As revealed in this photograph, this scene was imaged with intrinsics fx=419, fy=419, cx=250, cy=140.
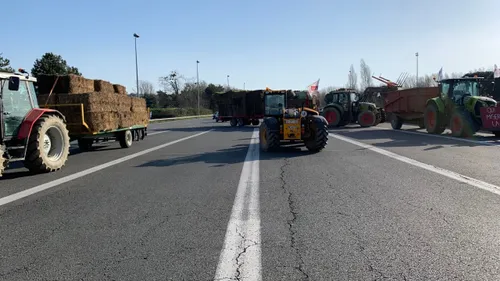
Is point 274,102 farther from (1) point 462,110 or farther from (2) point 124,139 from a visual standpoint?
(1) point 462,110

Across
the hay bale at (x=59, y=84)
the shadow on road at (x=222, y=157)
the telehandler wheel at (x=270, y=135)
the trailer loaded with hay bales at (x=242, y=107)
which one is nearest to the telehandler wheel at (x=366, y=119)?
the trailer loaded with hay bales at (x=242, y=107)

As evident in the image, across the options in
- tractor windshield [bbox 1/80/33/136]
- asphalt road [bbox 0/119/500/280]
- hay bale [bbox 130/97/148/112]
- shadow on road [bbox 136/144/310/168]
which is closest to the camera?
asphalt road [bbox 0/119/500/280]

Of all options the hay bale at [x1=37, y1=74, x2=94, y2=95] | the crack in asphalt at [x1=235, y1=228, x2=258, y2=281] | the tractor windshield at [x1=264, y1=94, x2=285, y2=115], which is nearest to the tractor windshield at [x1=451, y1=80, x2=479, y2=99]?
the tractor windshield at [x1=264, y1=94, x2=285, y2=115]

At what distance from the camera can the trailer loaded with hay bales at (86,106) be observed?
44.4ft

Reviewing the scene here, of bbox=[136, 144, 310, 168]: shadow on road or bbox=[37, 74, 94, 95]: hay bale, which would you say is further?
bbox=[37, 74, 94, 95]: hay bale

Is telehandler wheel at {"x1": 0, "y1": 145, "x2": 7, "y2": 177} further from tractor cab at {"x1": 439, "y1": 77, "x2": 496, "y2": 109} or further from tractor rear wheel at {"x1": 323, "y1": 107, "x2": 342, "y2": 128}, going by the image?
tractor rear wheel at {"x1": 323, "y1": 107, "x2": 342, "y2": 128}

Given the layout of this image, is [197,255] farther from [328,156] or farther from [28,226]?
[328,156]

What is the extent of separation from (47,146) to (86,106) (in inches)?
128

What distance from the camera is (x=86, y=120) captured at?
13625mm

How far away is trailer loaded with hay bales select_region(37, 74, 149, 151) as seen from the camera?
13.5 metres

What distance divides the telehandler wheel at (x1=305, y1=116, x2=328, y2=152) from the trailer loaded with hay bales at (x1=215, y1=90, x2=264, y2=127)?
1972 centimetres

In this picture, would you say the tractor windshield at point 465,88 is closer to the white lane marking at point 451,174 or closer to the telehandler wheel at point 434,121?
the telehandler wheel at point 434,121

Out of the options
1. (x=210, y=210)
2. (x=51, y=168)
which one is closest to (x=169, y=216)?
(x=210, y=210)

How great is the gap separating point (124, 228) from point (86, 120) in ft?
30.6
